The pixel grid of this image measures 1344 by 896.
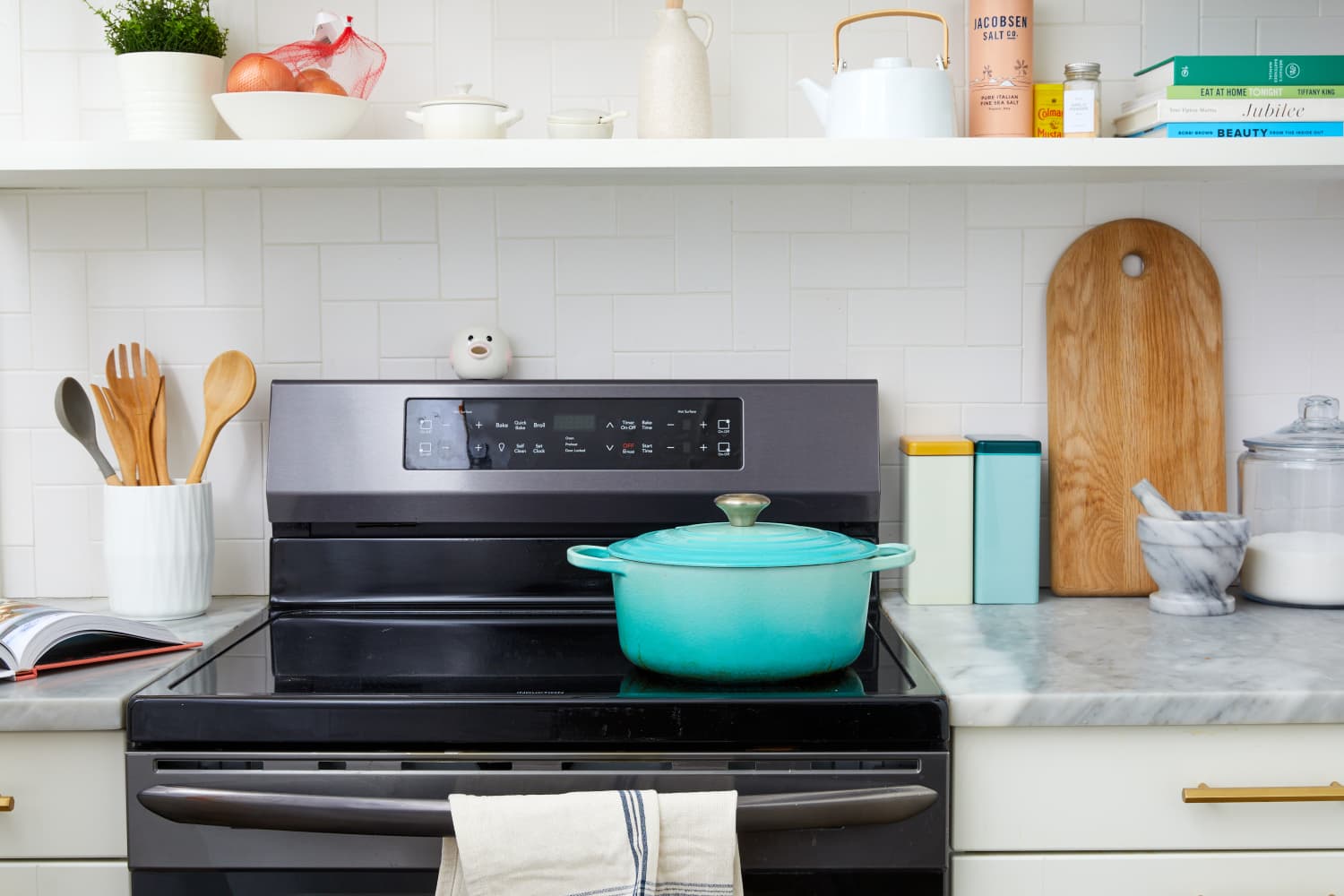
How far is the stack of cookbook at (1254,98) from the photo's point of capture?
1.59m

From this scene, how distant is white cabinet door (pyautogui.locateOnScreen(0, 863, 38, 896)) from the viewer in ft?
4.16

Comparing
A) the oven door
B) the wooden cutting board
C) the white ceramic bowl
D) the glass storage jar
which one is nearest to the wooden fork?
the white ceramic bowl

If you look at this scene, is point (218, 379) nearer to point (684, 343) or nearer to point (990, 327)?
point (684, 343)

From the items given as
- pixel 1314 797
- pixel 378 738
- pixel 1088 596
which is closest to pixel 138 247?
pixel 378 738

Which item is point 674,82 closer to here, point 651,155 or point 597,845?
point 651,155

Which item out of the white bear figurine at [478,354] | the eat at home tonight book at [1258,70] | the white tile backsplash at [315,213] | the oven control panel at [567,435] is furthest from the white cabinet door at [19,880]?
the eat at home tonight book at [1258,70]

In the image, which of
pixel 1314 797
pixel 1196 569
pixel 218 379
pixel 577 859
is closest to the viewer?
pixel 577 859

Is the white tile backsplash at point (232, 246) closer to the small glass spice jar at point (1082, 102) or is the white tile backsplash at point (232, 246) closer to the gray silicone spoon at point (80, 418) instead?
the gray silicone spoon at point (80, 418)

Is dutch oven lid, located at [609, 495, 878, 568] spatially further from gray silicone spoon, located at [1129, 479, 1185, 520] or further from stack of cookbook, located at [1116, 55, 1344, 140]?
stack of cookbook, located at [1116, 55, 1344, 140]

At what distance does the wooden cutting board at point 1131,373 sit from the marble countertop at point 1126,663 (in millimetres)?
184

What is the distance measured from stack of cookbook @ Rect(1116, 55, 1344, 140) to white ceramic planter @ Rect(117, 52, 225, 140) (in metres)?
1.27

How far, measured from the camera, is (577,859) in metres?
1.12

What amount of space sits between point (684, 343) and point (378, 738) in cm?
81

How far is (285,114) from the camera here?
5.14 feet
